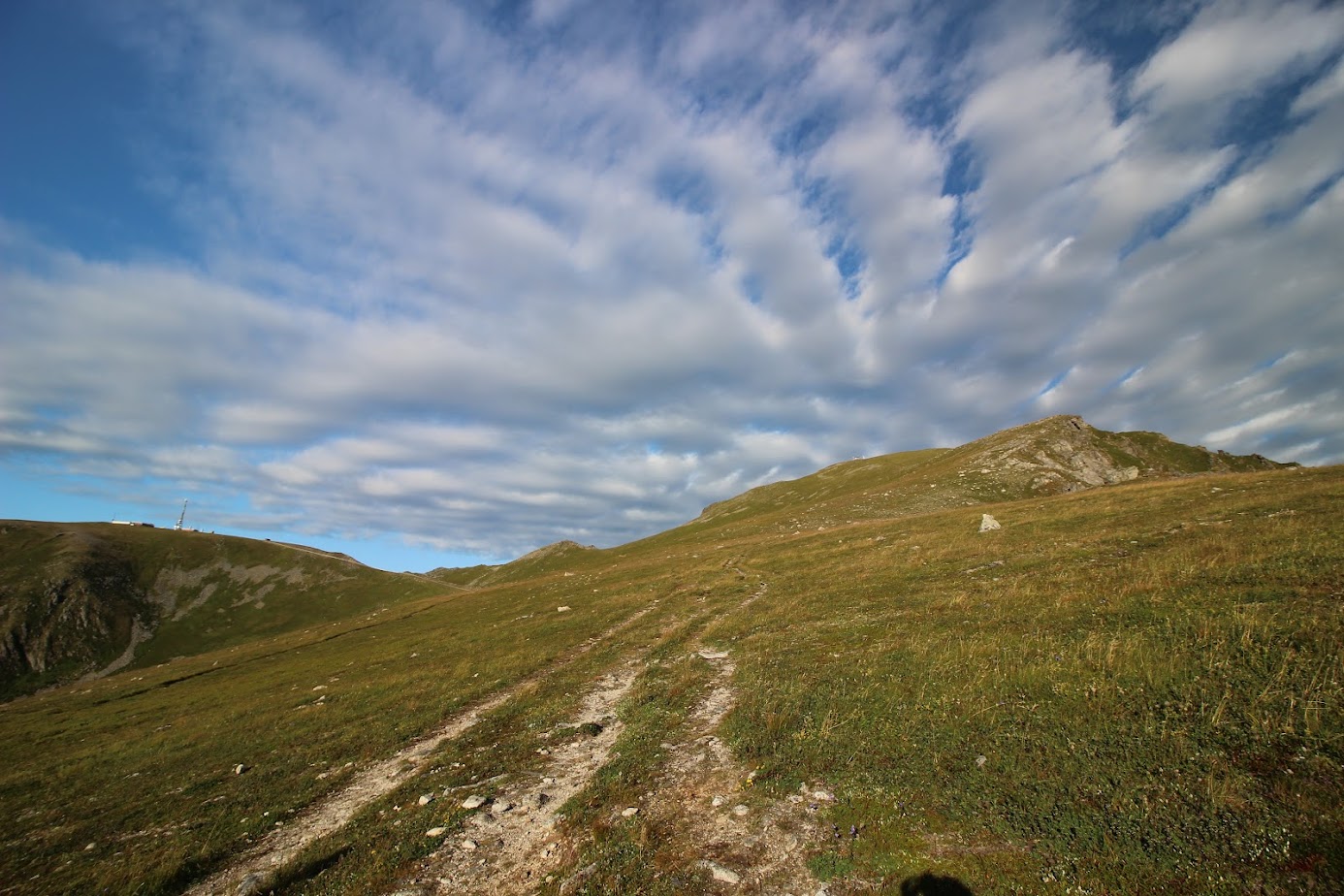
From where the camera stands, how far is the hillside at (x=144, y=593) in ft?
410

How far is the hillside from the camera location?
12506 cm

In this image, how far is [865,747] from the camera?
12602 mm

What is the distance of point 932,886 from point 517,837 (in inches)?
323

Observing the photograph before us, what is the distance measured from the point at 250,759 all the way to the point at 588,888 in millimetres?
20505

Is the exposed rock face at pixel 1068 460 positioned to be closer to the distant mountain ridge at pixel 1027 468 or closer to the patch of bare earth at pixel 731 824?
the distant mountain ridge at pixel 1027 468

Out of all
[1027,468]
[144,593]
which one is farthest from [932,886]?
[144,593]

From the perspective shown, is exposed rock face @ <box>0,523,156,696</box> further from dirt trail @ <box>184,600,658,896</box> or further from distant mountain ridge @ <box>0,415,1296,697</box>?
dirt trail @ <box>184,600,658,896</box>

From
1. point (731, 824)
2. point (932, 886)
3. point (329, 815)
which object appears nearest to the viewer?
point (932, 886)

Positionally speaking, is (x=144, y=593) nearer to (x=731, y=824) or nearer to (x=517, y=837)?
(x=517, y=837)

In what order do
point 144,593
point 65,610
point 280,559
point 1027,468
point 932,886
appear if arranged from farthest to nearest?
point 280,559 → point 144,593 → point 65,610 → point 1027,468 → point 932,886

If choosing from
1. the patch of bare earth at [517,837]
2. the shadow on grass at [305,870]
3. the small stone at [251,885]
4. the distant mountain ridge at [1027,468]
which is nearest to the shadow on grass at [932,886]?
the patch of bare earth at [517,837]

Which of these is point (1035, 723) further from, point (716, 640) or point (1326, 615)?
point (716, 640)

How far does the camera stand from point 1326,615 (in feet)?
44.7

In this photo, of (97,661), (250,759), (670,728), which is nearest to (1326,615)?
(670,728)
